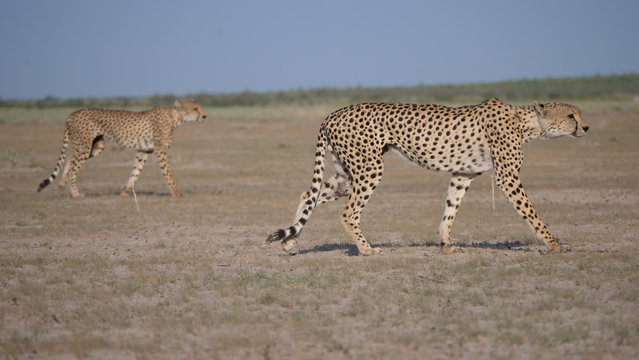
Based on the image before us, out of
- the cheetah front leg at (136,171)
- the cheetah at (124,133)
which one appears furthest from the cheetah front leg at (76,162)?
the cheetah front leg at (136,171)

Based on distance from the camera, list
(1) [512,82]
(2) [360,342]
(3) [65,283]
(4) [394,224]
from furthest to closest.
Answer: (1) [512,82]
(4) [394,224]
(3) [65,283]
(2) [360,342]

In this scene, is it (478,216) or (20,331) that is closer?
(20,331)

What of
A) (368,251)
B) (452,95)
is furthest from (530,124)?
(452,95)

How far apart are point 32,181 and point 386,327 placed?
53.6ft

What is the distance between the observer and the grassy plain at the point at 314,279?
6055mm

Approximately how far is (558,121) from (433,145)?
5.31ft

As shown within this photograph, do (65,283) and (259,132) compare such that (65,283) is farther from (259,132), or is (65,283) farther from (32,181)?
(259,132)

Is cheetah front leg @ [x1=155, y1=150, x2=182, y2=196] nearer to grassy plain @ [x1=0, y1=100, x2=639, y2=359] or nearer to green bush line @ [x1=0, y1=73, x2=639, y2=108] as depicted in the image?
grassy plain @ [x1=0, y1=100, x2=639, y2=359]

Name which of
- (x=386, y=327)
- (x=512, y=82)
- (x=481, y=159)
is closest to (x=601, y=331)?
(x=386, y=327)

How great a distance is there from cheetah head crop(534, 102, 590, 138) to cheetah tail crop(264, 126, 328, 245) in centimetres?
262

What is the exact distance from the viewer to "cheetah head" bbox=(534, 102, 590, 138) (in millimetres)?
9633

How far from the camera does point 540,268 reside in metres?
8.45

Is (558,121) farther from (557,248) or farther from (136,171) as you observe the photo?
(136,171)

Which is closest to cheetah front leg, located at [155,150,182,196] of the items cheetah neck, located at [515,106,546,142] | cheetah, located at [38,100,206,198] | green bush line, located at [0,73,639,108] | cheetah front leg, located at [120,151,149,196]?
cheetah, located at [38,100,206,198]
